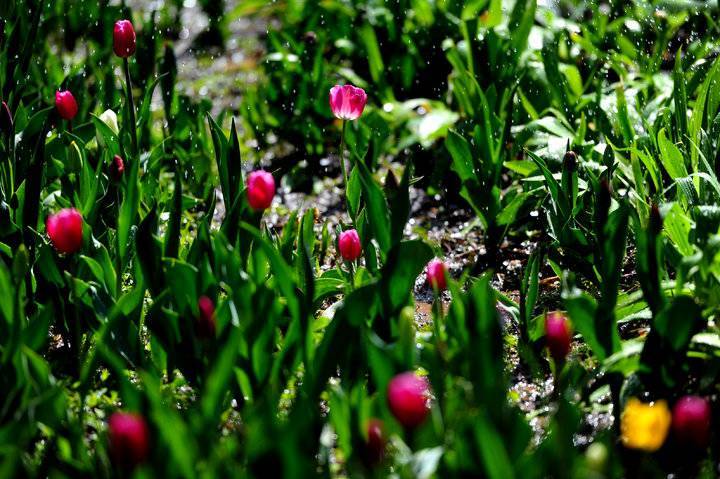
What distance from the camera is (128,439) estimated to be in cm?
131

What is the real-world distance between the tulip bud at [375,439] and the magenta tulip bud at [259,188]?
1.90 feet

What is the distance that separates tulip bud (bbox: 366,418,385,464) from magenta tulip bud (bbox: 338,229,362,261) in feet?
1.99

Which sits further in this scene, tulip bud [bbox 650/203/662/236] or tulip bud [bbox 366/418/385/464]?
tulip bud [bbox 650/203/662/236]

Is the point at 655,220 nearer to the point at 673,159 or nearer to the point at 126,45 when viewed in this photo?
the point at 673,159

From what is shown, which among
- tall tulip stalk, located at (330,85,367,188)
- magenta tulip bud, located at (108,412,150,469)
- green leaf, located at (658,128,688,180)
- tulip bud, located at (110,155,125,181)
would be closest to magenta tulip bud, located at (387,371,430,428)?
magenta tulip bud, located at (108,412,150,469)

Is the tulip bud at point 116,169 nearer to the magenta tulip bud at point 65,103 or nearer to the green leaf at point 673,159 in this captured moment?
the magenta tulip bud at point 65,103

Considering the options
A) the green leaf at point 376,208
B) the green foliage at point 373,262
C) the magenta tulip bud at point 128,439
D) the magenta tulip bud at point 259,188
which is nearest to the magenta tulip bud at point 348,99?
the green foliage at point 373,262

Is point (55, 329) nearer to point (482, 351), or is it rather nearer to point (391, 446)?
point (391, 446)

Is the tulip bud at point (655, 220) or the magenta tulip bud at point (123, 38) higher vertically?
the magenta tulip bud at point (123, 38)

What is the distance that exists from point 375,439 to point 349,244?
63cm

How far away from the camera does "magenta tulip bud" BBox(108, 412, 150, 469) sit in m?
1.31

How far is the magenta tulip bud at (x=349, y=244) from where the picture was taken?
198cm

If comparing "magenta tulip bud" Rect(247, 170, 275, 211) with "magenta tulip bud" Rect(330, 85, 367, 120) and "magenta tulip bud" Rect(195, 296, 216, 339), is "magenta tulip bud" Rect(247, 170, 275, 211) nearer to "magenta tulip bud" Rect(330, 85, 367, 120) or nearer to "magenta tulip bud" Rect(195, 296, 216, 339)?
"magenta tulip bud" Rect(195, 296, 216, 339)

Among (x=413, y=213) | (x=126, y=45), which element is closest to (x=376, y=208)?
(x=126, y=45)
